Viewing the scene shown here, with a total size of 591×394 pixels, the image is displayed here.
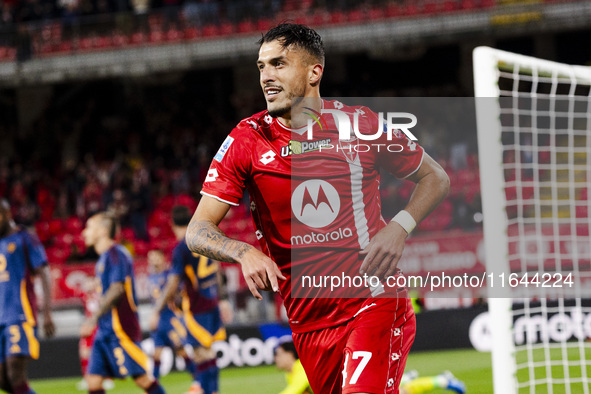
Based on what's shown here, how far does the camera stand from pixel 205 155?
62.4 ft

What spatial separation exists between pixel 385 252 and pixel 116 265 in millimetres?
4573

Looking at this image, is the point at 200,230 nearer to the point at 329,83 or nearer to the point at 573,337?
the point at 573,337

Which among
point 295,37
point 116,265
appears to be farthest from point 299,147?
point 116,265

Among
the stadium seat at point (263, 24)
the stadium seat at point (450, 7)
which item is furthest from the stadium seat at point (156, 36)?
the stadium seat at point (450, 7)

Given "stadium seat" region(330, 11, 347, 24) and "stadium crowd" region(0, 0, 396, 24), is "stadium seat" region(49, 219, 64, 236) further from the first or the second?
"stadium seat" region(330, 11, 347, 24)

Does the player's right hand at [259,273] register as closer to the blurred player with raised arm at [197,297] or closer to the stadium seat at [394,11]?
the blurred player with raised arm at [197,297]

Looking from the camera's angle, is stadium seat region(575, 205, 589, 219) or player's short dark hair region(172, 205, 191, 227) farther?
stadium seat region(575, 205, 589, 219)

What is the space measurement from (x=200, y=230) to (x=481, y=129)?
60.4 inches

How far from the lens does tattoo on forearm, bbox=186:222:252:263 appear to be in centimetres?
330

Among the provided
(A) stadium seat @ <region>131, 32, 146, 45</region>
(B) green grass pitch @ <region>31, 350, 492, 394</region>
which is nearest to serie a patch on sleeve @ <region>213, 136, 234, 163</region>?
(B) green grass pitch @ <region>31, 350, 492, 394</region>

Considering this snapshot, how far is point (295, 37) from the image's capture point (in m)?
3.66

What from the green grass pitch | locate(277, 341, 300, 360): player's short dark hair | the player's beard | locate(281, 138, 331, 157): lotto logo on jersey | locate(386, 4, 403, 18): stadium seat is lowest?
the green grass pitch

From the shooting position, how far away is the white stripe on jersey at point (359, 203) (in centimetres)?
376

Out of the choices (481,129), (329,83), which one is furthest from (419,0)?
(481,129)
